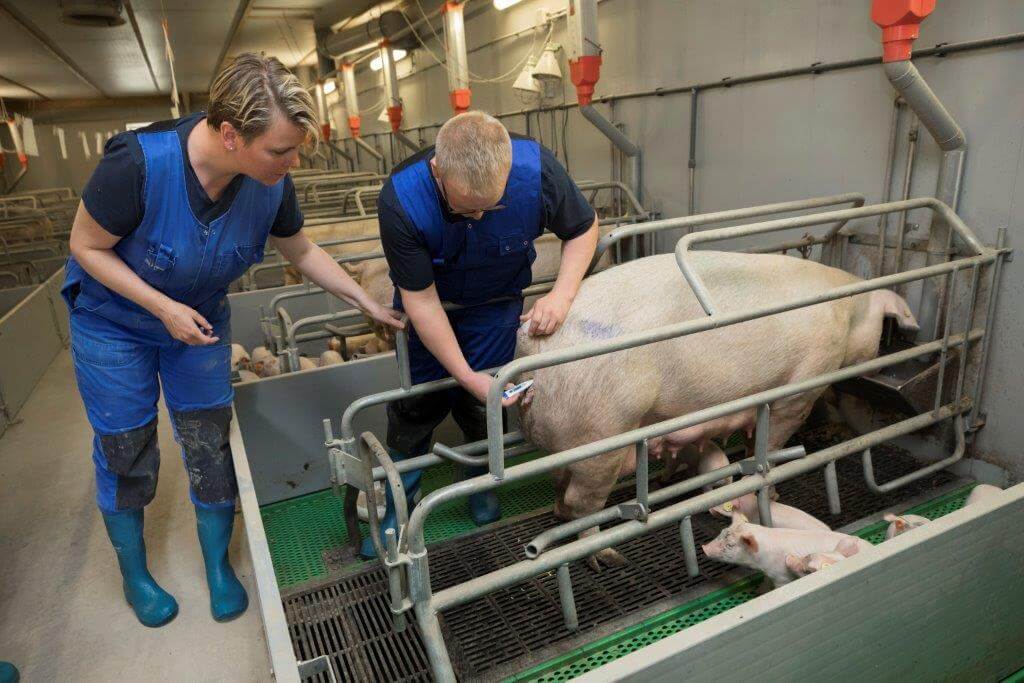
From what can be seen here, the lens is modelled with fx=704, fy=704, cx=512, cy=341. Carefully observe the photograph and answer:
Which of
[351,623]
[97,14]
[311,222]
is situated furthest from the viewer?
[97,14]

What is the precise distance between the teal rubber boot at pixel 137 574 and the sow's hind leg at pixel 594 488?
1.49 meters

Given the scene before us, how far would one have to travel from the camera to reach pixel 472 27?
8258 mm

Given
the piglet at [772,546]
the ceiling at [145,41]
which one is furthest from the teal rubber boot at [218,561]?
the ceiling at [145,41]

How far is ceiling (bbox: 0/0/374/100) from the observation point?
7711mm

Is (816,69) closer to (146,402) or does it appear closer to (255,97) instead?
(255,97)

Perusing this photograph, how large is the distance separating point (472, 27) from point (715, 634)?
8.11 metres

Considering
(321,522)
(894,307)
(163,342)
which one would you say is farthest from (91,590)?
(894,307)

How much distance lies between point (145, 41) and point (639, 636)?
10100 mm

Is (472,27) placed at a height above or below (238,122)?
above

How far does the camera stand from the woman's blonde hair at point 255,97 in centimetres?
179

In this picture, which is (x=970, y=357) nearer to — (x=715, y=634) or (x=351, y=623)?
(x=715, y=634)

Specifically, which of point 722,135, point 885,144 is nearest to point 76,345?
point 885,144

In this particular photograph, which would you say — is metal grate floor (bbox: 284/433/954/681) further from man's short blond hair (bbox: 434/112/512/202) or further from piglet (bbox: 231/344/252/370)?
piglet (bbox: 231/344/252/370)

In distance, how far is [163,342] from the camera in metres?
2.33
